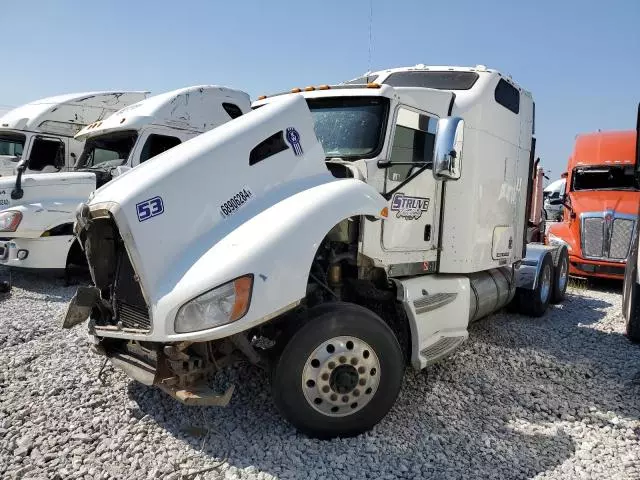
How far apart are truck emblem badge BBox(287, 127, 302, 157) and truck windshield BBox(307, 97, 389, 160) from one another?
614mm

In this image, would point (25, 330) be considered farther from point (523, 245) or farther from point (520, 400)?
point (523, 245)

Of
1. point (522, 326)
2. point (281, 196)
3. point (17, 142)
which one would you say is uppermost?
point (17, 142)

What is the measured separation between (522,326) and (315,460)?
455 centimetres

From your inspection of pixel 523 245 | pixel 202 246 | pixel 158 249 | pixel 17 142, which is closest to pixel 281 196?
pixel 202 246

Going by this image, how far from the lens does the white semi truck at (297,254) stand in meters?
3.13

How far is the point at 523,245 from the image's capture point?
23.3 ft

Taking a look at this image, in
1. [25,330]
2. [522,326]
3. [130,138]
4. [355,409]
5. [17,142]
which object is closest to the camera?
[355,409]

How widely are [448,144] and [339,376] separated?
191cm

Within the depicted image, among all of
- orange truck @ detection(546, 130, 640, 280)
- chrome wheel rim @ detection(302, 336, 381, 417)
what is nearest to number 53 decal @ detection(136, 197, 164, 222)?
chrome wheel rim @ detection(302, 336, 381, 417)

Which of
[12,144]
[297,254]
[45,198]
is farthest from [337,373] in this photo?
[12,144]

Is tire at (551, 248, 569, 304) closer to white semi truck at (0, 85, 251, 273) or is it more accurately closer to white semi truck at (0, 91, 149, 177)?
white semi truck at (0, 85, 251, 273)

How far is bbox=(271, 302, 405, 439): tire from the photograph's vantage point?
333 centimetres

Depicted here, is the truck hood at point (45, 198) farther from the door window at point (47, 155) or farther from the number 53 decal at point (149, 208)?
the number 53 decal at point (149, 208)

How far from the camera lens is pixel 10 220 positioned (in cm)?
750
